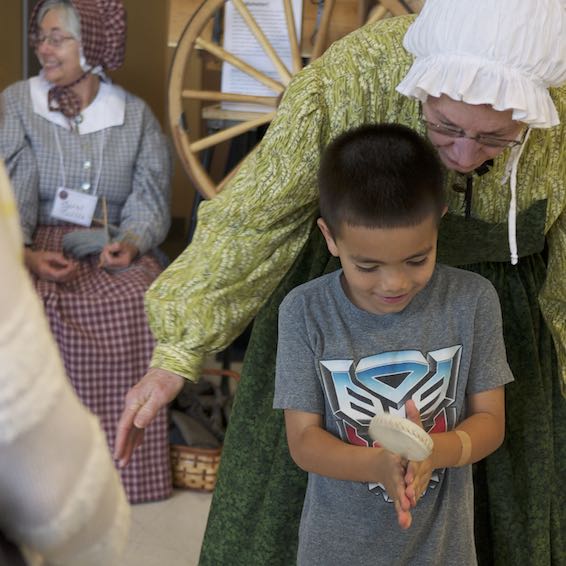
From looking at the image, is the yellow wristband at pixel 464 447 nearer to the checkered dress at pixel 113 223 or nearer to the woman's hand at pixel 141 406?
the woman's hand at pixel 141 406

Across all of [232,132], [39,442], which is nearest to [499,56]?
[39,442]

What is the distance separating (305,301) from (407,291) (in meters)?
0.14

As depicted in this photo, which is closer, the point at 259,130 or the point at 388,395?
the point at 388,395

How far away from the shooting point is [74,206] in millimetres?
2781

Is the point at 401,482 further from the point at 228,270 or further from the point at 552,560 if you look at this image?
the point at 552,560

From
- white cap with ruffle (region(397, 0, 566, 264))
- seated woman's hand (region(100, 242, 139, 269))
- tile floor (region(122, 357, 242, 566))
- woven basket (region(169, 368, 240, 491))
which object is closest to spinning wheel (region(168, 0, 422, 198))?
seated woman's hand (region(100, 242, 139, 269))

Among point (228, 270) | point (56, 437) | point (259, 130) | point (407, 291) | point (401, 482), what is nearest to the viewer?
point (56, 437)

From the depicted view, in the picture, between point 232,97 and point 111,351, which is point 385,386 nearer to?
point 111,351

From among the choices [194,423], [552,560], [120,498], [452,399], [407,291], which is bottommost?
[194,423]

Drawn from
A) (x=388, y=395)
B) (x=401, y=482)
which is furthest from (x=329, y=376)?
(x=401, y=482)

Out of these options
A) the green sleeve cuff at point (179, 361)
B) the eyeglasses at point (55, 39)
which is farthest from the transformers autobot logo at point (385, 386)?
the eyeglasses at point (55, 39)

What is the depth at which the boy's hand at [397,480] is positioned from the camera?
1.08 metres

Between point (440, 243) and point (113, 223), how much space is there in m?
1.58

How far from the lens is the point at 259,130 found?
3076 millimetres
